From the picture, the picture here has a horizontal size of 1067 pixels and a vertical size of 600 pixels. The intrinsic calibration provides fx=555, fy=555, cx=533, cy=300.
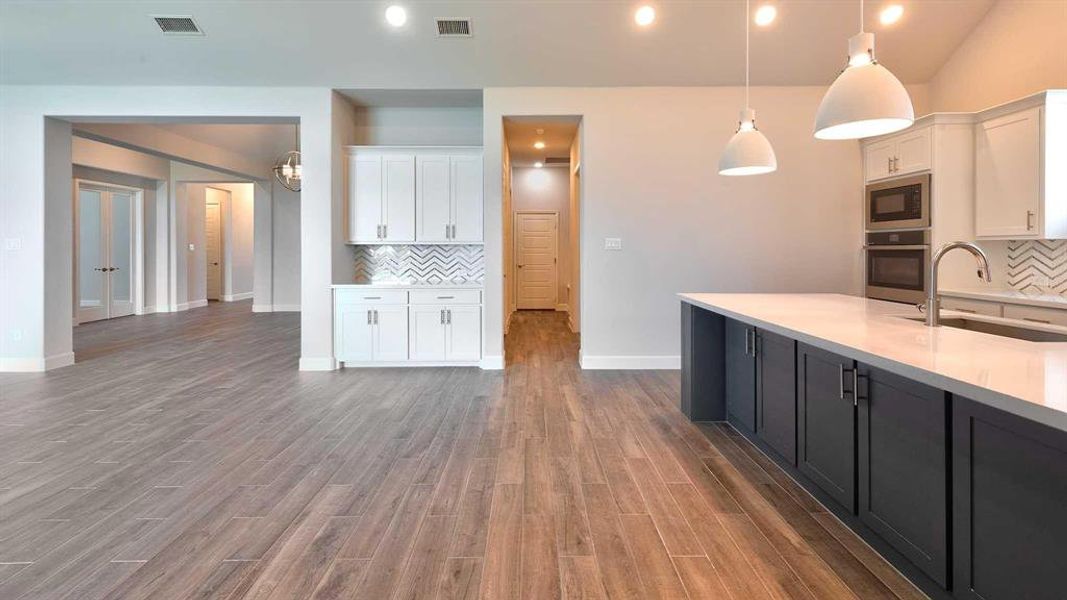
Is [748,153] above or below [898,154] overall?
below

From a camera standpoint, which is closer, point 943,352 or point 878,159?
point 943,352

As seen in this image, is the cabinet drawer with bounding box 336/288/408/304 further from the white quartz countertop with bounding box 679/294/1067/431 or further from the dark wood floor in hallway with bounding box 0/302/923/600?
the white quartz countertop with bounding box 679/294/1067/431

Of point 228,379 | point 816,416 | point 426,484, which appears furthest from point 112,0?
point 816,416

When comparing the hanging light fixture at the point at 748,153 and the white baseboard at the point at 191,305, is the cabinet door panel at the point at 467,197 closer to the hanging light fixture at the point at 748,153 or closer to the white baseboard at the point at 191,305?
the hanging light fixture at the point at 748,153

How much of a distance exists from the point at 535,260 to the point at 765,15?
7.29m

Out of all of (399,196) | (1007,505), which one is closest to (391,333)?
(399,196)

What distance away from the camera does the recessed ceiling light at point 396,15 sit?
4.50m

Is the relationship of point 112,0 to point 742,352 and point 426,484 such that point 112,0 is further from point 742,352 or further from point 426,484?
point 742,352

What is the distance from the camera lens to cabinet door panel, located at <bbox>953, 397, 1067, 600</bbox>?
4.29 ft

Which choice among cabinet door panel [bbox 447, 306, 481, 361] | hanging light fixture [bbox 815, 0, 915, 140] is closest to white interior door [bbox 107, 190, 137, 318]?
cabinet door panel [bbox 447, 306, 481, 361]

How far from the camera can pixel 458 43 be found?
4.84 m

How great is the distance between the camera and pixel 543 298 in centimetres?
1166

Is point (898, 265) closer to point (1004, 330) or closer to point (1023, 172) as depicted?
point (1023, 172)

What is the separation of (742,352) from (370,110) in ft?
15.5
